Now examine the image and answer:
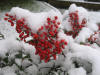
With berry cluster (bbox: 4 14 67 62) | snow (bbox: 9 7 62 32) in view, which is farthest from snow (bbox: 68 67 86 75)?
snow (bbox: 9 7 62 32)

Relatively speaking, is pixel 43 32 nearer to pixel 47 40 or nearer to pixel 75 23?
pixel 47 40

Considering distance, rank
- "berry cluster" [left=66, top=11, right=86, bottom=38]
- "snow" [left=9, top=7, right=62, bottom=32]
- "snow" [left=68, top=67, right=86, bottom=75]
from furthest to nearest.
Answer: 1. "berry cluster" [left=66, top=11, right=86, bottom=38]
2. "snow" [left=9, top=7, right=62, bottom=32]
3. "snow" [left=68, top=67, right=86, bottom=75]

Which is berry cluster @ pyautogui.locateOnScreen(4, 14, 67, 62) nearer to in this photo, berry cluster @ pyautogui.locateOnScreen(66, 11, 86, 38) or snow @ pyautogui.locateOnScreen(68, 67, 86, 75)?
snow @ pyautogui.locateOnScreen(68, 67, 86, 75)

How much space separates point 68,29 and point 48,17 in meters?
0.53

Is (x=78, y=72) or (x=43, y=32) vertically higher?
(x=43, y=32)

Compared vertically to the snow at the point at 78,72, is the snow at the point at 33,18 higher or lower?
higher

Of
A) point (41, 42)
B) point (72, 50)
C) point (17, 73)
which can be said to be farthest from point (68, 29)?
point (17, 73)

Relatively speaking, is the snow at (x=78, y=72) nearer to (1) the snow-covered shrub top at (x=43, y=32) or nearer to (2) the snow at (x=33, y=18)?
(1) the snow-covered shrub top at (x=43, y=32)

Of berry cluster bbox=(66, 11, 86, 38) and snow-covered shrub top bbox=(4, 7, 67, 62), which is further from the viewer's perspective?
berry cluster bbox=(66, 11, 86, 38)

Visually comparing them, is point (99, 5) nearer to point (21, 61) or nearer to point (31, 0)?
point (31, 0)

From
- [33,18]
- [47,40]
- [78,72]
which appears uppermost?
[33,18]

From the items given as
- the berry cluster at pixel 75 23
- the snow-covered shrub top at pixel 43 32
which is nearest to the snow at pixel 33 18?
the snow-covered shrub top at pixel 43 32

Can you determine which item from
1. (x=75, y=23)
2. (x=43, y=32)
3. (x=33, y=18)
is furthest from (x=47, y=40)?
(x=75, y=23)

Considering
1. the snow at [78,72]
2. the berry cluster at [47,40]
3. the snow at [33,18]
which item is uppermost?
the snow at [33,18]
